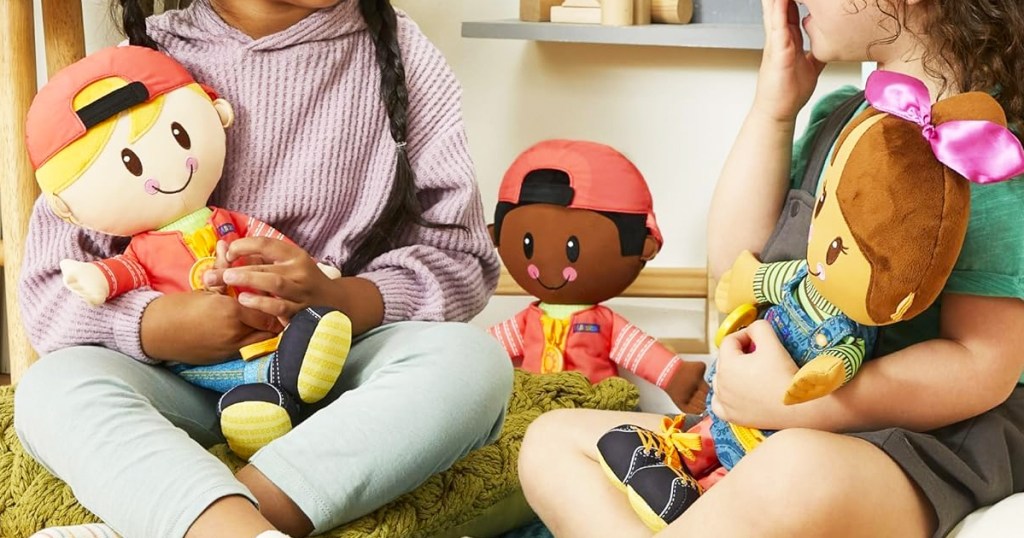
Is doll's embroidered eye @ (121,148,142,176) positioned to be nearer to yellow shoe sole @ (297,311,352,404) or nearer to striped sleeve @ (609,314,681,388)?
yellow shoe sole @ (297,311,352,404)

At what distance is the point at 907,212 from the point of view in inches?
29.2

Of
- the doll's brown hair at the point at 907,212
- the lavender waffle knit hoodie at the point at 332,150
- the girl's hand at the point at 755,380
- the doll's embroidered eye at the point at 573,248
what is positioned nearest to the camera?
the doll's brown hair at the point at 907,212

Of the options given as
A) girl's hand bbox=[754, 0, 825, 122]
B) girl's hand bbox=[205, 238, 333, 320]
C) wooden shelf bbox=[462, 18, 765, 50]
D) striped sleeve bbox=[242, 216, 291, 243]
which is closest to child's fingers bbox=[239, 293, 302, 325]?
girl's hand bbox=[205, 238, 333, 320]

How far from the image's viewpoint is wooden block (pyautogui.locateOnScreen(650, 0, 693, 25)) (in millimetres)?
1601

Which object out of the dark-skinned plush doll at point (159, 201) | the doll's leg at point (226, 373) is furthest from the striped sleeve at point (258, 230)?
the doll's leg at point (226, 373)

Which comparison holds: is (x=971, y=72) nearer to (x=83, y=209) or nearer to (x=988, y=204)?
(x=988, y=204)

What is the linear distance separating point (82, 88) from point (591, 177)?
0.63m

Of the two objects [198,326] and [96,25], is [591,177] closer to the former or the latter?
[198,326]

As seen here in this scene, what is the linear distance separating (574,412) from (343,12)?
0.49 m

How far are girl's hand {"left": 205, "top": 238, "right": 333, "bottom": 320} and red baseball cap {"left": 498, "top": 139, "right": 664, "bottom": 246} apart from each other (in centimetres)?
49

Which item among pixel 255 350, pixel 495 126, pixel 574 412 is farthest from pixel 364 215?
pixel 495 126

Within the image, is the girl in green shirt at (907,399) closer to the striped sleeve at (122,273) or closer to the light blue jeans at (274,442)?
the light blue jeans at (274,442)

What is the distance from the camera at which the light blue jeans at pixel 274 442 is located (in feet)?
3.00

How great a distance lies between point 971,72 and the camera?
852 millimetres
